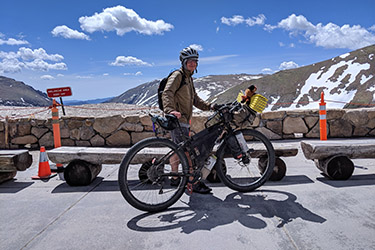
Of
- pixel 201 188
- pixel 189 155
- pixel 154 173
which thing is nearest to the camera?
pixel 154 173

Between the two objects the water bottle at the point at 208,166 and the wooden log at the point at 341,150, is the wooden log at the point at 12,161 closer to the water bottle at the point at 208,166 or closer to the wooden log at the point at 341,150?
the water bottle at the point at 208,166

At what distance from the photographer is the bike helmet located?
3389mm

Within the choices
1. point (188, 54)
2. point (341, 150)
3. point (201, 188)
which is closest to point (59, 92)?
point (188, 54)

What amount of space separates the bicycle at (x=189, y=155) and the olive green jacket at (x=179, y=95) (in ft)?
0.82

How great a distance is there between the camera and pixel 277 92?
6394cm

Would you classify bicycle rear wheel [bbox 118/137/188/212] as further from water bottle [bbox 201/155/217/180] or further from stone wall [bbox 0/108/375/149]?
stone wall [bbox 0/108/375/149]

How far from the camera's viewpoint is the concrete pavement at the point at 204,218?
2344mm

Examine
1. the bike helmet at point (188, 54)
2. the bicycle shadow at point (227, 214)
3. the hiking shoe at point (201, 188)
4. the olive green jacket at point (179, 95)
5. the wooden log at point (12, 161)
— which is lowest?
the bicycle shadow at point (227, 214)

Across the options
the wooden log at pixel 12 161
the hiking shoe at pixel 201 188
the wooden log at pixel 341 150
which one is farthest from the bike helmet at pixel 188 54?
the wooden log at pixel 12 161

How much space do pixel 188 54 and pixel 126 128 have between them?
161 inches

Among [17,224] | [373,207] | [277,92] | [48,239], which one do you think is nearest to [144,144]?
[48,239]

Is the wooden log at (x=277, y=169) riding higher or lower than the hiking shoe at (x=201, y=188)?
higher

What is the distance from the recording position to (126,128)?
7000 millimetres

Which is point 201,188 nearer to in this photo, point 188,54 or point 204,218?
point 204,218
